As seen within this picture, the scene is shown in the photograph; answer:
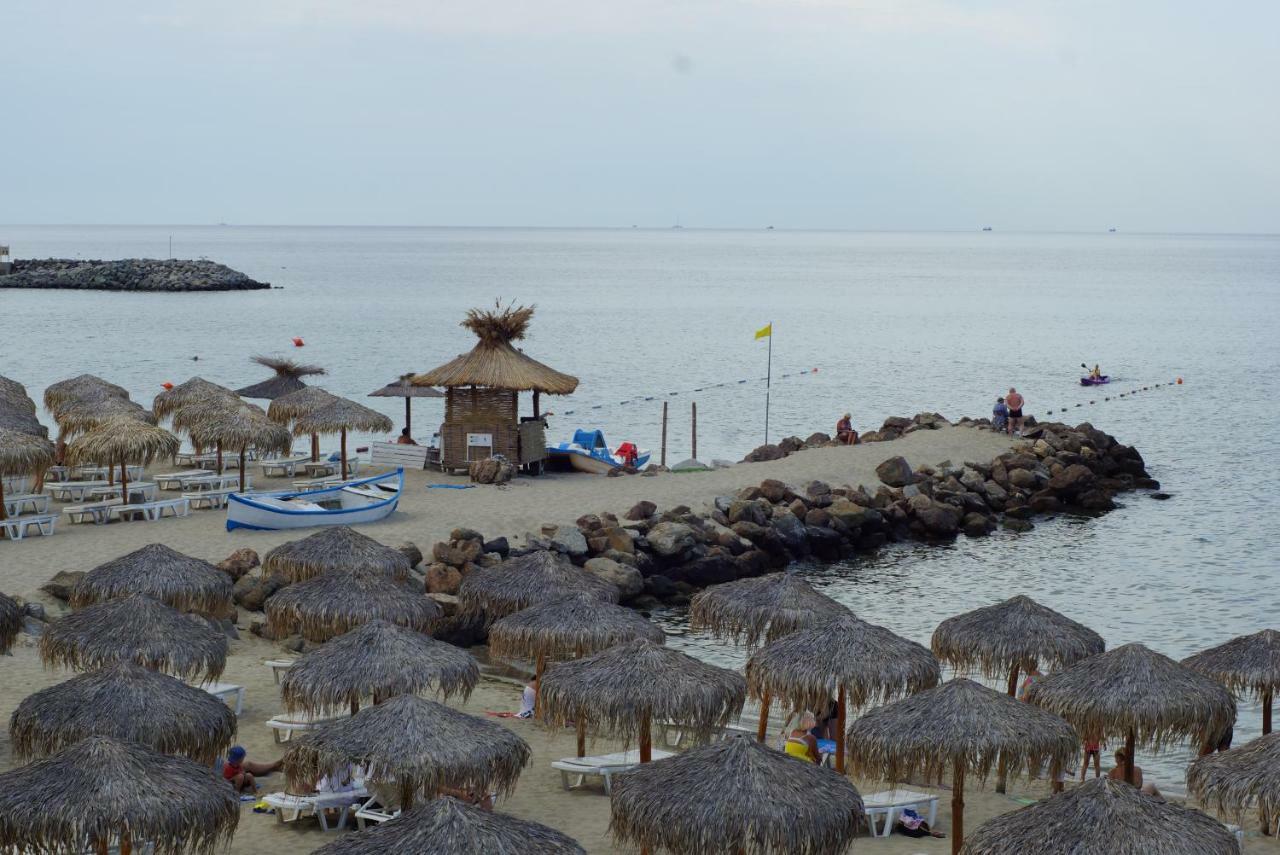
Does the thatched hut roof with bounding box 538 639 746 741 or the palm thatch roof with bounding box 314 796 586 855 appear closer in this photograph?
the palm thatch roof with bounding box 314 796 586 855

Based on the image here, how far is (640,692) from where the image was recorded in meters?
13.3

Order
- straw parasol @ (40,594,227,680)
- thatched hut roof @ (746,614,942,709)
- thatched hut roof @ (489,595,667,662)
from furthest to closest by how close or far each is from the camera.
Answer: thatched hut roof @ (489,595,667,662) → straw parasol @ (40,594,227,680) → thatched hut roof @ (746,614,942,709)

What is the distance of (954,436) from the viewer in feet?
124

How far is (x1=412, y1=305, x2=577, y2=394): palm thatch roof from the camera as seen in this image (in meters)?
30.2

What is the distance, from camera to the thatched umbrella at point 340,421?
93.2ft

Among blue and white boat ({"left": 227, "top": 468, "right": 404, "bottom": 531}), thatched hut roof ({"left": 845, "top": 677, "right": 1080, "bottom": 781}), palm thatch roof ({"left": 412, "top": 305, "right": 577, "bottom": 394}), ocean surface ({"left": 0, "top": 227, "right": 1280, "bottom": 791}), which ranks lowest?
ocean surface ({"left": 0, "top": 227, "right": 1280, "bottom": 791})

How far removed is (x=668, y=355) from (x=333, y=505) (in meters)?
56.5

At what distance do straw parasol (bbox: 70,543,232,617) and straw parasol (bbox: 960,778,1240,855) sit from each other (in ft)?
34.2

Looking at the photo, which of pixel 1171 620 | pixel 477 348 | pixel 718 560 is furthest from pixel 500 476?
pixel 1171 620

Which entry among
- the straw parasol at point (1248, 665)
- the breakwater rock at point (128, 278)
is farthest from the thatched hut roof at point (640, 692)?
the breakwater rock at point (128, 278)

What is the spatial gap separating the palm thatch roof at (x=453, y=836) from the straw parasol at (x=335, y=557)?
921 centimetres

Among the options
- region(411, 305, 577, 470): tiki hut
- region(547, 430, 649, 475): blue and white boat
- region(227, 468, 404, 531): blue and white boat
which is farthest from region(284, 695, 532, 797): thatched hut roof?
region(547, 430, 649, 475): blue and white boat

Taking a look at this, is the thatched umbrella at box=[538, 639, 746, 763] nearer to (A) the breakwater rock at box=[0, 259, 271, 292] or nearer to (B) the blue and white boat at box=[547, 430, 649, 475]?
(B) the blue and white boat at box=[547, 430, 649, 475]

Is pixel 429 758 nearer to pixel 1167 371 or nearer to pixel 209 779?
pixel 209 779
